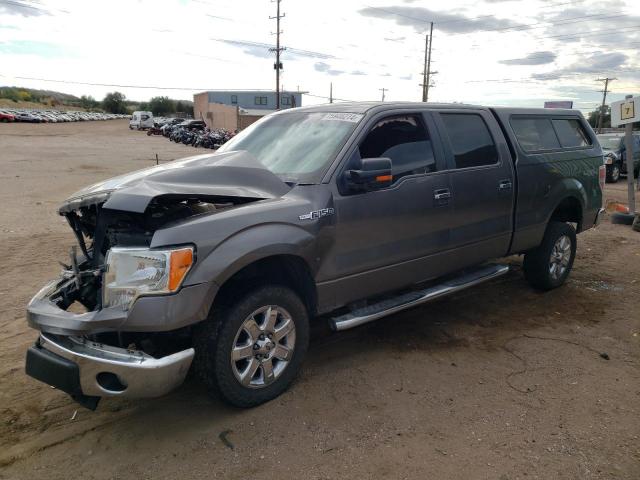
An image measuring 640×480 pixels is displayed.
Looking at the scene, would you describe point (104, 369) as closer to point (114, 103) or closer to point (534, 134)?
point (534, 134)

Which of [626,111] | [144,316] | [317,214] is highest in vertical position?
[626,111]

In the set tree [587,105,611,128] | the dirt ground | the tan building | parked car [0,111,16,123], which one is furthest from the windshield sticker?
tree [587,105,611,128]

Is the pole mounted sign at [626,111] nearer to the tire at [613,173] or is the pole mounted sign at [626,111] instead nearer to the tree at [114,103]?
the tire at [613,173]

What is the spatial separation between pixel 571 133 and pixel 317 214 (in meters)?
4.00

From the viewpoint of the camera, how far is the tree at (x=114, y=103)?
13025cm

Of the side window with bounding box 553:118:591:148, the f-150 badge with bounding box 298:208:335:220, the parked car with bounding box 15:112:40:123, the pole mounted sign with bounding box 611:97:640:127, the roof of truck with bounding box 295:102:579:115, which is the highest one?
the parked car with bounding box 15:112:40:123

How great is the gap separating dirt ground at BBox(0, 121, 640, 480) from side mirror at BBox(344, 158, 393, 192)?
1.40 metres

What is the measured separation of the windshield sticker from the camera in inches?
159

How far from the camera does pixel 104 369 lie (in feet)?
9.19

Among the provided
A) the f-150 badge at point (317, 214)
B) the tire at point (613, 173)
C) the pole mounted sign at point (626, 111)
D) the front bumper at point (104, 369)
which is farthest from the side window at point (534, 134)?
the tire at point (613, 173)

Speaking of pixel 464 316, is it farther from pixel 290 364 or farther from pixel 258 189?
pixel 258 189

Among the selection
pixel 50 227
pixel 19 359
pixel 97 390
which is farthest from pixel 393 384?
pixel 50 227

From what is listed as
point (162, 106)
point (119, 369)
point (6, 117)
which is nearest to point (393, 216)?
point (119, 369)

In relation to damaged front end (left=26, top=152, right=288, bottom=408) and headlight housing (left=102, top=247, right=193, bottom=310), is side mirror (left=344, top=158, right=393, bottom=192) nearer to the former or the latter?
damaged front end (left=26, top=152, right=288, bottom=408)
